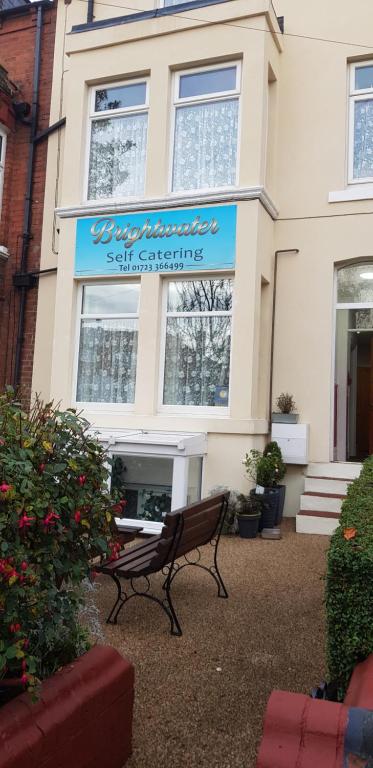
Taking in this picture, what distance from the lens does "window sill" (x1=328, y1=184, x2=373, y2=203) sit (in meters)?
8.52

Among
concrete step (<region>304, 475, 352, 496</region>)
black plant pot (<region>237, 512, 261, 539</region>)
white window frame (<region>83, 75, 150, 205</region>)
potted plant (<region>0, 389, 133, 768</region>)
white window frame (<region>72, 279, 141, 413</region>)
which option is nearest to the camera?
potted plant (<region>0, 389, 133, 768</region>)

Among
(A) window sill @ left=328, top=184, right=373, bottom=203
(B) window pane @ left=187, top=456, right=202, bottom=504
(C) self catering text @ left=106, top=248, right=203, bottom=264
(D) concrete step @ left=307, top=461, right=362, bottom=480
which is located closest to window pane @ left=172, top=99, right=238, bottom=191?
(C) self catering text @ left=106, top=248, right=203, bottom=264

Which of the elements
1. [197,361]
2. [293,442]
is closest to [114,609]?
[293,442]

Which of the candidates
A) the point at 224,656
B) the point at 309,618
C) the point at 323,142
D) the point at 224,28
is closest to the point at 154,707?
the point at 224,656

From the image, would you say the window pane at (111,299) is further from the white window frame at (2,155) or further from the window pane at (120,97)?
the white window frame at (2,155)

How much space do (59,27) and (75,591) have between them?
1124 centimetres

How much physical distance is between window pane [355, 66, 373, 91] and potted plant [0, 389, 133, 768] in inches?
334

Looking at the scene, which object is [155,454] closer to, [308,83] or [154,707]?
[154,707]

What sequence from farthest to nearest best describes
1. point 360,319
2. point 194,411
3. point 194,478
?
point 360,319 < point 194,411 < point 194,478

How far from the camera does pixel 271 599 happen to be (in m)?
4.74

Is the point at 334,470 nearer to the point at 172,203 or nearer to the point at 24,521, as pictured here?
the point at 172,203

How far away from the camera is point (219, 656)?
365 cm

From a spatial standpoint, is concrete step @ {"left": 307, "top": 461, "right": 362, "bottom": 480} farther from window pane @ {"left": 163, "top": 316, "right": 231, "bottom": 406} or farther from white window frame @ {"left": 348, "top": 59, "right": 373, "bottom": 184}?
white window frame @ {"left": 348, "top": 59, "right": 373, "bottom": 184}

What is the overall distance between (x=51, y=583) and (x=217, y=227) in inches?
265
